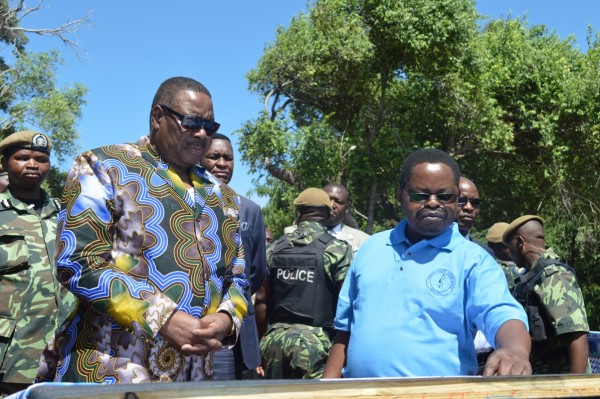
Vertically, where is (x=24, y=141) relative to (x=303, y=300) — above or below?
above

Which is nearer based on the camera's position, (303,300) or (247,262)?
(247,262)

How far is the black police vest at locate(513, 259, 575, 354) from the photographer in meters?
4.03

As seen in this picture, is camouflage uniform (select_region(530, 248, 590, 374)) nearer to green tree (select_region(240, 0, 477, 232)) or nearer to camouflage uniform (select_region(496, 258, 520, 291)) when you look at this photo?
camouflage uniform (select_region(496, 258, 520, 291))

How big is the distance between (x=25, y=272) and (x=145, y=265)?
1805mm

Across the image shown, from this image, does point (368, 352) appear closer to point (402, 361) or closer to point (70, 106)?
point (402, 361)

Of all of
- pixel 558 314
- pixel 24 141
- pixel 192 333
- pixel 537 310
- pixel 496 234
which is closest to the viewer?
pixel 192 333

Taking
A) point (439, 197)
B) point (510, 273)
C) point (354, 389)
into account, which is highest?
point (510, 273)

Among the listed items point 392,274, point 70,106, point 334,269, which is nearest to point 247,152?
point 70,106

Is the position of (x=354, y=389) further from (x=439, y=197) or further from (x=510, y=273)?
(x=510, y=273)

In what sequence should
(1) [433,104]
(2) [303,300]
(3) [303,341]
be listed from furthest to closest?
(1) [433,104] → (2) [303,300] → (3) [303,341]

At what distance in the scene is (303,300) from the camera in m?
5.02

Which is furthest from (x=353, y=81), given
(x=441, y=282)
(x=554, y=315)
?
(x=441, y=282)

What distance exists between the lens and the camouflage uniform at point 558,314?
12.7ft

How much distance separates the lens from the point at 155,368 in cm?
243
